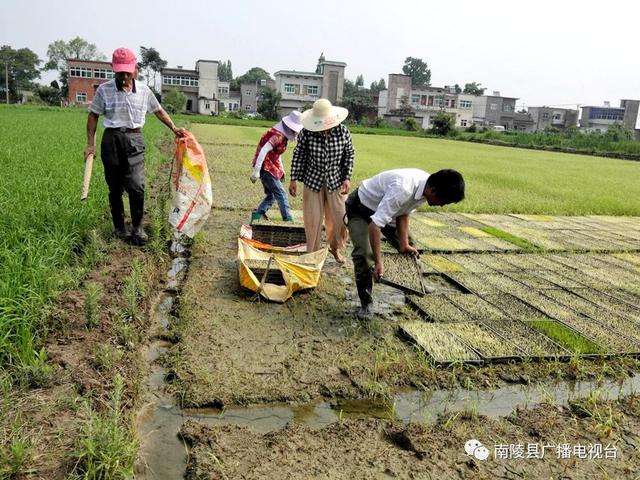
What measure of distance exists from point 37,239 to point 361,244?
255 cm

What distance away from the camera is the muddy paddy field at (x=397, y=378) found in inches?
96.7

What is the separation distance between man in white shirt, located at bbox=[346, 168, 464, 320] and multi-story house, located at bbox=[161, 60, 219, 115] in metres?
60.1

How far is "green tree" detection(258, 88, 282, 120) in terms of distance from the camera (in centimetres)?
5081

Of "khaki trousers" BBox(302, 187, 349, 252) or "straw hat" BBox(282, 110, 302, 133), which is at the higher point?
"straw hat" BBox(282, 110, 302, 133)

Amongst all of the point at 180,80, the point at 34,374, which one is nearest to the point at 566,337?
the point at 34,374

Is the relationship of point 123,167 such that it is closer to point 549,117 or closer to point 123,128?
point 123,128

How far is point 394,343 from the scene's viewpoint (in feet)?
12.1

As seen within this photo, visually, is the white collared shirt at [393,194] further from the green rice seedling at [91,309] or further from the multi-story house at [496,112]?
the multi-story house at [496,112]

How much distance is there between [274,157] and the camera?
6094mm

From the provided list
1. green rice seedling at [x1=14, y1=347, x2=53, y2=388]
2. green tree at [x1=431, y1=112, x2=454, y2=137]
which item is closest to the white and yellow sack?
green rice seedling at [x1=14, y1=347, x2=53, y2=388]

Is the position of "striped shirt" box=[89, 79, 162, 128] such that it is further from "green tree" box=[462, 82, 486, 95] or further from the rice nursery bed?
"green tree" box=[462, 82, 486, 95]

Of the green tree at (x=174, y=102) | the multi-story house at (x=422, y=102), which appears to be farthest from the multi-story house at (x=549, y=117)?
the green tree at (x=174, y=102)

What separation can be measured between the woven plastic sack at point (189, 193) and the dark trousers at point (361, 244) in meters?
1.58

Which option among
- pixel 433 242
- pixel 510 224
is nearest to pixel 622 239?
pixel 510 224
